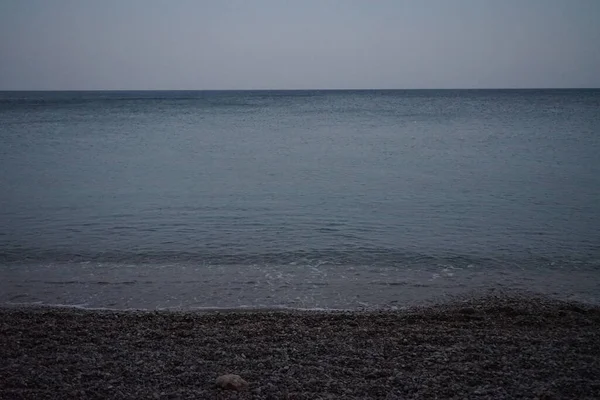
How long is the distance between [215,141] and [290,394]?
33973mm

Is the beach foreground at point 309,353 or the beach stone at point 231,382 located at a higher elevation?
the beach stone at point 231,382

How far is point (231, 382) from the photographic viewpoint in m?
6.09

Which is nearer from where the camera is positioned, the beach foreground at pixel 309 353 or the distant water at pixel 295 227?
the beach foreground at pixel 309 353

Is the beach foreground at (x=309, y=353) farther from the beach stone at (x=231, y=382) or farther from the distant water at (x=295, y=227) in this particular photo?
the distant water at (x=295, y=227)

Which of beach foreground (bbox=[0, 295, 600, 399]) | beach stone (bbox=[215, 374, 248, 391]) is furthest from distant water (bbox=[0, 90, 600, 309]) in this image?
beach stone (bbox=[215, 374, 248, 391])

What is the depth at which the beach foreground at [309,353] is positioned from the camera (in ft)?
20.0

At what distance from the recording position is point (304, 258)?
474 inches

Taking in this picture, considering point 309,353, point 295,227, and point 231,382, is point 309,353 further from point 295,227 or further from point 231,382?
point 295,227

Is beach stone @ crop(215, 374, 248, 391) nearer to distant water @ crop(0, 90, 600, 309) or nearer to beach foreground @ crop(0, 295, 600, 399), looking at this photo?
beach foreground @ crop(0, 295, 600, 399)

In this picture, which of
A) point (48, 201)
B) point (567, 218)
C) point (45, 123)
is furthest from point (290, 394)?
point (45, 123)

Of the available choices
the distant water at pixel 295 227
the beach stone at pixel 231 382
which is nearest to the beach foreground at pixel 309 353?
the beach stone at pixel 231 382

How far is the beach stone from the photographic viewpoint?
19.8 feet

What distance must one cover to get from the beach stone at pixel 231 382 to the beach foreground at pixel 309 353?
0.37 feet

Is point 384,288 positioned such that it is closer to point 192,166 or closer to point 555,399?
point 555,399
